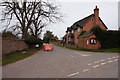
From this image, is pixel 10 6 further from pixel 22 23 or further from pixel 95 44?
pixel 95 44

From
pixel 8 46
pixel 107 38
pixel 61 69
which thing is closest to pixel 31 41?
pixel 8 46

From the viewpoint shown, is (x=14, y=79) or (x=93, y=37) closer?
(x=14, y=79)

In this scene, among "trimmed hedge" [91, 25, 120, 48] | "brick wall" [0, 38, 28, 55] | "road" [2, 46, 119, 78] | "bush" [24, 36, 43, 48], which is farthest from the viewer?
"trimmed hedge" [91, 25, 120, 48]

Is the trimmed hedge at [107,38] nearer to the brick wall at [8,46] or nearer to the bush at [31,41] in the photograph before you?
the bush at [31,41]

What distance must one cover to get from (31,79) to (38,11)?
18146mm

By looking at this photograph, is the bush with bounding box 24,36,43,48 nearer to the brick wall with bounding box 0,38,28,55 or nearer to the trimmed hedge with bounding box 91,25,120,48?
the brick wall with bounding box 0,38,28,55

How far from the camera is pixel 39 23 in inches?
853

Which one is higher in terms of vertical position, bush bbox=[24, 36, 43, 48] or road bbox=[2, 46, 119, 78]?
bush bbox=[24, 36, 43, 48]

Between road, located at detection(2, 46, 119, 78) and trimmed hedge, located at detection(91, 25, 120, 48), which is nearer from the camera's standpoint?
road, located at detection(2, 46, 119, 78)

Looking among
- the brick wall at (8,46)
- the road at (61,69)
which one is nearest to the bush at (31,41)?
the brick wall at (8,46)

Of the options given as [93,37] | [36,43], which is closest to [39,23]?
[36,43]

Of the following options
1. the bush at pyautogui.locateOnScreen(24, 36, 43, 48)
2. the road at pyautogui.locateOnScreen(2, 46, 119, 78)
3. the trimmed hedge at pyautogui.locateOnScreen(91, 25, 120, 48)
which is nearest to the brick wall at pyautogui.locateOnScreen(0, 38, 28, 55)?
the road at pyautogui.locateOnScreen(2, 46, 119, 78)

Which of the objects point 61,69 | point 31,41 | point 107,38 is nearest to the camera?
point 61,69

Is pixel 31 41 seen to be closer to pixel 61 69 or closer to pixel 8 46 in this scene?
pixel 8 46
